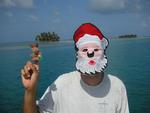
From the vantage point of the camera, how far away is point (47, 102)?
125 inches

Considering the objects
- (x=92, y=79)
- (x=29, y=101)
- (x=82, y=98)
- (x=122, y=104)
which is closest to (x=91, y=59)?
(x=92, y=79)

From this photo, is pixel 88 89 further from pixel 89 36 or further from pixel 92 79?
pixel 89 36

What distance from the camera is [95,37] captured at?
3.42 meters

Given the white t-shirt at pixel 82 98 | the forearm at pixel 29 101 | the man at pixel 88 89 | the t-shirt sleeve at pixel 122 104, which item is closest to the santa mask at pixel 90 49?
the man at pixel 88 89

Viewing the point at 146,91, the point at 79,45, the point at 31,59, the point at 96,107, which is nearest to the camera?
the point at 31,59

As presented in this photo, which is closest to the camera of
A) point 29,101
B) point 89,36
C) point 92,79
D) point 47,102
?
point 29,101

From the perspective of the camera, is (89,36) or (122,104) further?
(89,36)

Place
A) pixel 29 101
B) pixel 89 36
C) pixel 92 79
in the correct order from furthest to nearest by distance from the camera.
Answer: pixel 89 36, pixel 92 79, pixel 29 101

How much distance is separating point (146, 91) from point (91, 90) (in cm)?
2082

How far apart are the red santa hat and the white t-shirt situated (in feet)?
1.21

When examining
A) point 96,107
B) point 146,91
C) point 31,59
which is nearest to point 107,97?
point 96,107

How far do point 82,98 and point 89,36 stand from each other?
643mm

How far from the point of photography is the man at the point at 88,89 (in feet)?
10.5

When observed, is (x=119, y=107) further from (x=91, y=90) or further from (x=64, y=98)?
(x=64, y=98)
